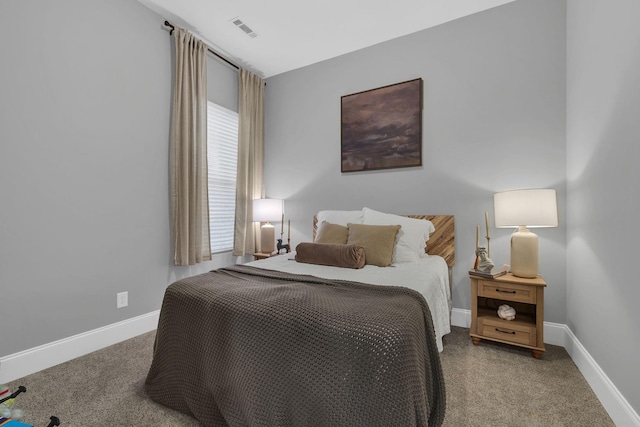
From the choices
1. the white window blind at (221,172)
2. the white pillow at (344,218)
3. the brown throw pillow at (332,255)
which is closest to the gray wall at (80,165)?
the white window blind at (221,172)

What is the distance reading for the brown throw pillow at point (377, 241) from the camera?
7.20ft

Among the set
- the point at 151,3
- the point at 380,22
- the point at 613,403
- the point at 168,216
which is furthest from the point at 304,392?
the point at 151,3

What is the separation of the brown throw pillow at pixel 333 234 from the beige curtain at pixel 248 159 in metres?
1.24

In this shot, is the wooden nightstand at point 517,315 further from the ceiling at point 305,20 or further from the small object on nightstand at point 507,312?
the ceiling at point 305,20

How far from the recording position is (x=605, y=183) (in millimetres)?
1550

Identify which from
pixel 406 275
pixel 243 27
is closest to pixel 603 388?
pixel 406 275

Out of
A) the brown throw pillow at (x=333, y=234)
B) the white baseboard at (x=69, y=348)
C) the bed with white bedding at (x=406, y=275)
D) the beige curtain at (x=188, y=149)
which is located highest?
the beige curtain at (x=188, y=149)

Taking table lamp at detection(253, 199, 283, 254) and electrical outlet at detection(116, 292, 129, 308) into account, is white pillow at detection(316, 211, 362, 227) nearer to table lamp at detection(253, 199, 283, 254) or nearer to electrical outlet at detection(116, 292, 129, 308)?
table lamp at detection(253, 199, 283, 254)

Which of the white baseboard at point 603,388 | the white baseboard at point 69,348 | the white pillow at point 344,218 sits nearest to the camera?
the white baseboard at point 603,388

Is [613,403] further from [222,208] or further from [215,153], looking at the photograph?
[215,153]

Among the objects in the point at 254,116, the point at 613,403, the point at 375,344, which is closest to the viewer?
the point at 375,344

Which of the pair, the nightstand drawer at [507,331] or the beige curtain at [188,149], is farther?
the beige curtain at [188,149]

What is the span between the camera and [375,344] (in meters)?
0.97

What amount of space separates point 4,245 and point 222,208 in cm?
177
